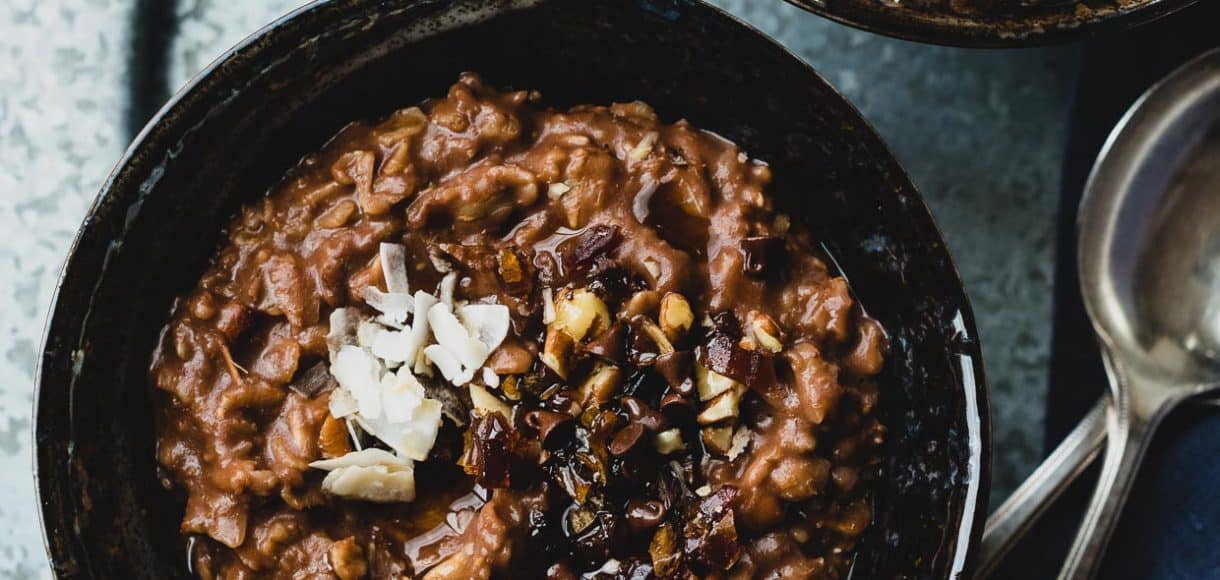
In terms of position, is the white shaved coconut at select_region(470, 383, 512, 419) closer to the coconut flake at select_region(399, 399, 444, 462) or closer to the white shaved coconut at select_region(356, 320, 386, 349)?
the coconut flake at select_region(399, 399, 444, 462)

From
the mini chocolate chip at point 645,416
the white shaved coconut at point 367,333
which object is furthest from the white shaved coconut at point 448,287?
the mini chocolate chip at point 645,416

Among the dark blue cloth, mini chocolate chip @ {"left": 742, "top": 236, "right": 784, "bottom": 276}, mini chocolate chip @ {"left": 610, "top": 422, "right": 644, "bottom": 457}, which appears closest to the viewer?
mini chocolate chip @ {"left": 610, "top": 422, "right": 644, "bottom": 457}

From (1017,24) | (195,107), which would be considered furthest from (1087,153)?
(195,107)

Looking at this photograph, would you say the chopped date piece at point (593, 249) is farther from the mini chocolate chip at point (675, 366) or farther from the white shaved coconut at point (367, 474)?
the white shaved coconut at point (367, 474)

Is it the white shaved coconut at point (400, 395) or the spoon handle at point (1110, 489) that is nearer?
the white shaved coconut at point (400, 395)

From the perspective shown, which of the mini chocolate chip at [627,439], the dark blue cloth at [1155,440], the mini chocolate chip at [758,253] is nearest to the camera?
the mini chocolate chip at [627,439]

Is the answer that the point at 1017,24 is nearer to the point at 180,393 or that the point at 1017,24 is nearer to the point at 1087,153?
the point at 1087,153

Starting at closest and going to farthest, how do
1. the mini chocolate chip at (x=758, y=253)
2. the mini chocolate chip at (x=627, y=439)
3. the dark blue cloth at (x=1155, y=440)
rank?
the mini chocolate chip at (x=627, y=439), the mini chocolate chip at (x=758, y=253), the dark blue cloth at (x=1155, y=440)

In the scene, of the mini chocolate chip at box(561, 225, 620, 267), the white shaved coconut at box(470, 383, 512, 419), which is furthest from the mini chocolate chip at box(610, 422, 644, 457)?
the mini chocolate chip at box(561, 225, 620, 267)
